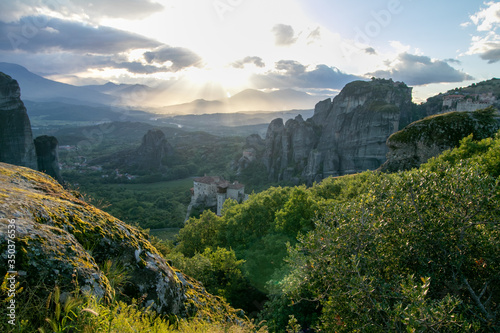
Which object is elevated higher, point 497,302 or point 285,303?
point 497,302

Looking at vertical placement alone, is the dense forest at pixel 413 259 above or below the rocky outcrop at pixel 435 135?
below

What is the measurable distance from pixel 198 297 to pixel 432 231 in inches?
276

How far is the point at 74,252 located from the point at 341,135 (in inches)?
4035

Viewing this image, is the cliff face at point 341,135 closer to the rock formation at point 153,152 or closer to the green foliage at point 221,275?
the rock formation at point 153,152

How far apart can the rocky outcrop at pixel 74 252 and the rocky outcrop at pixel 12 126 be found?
247ft

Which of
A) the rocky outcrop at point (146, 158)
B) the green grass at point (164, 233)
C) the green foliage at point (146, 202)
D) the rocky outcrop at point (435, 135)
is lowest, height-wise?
the green grass at point (164, 233)

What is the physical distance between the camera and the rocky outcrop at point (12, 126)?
2382 inches

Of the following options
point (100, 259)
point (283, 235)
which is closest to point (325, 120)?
point (283, 235)

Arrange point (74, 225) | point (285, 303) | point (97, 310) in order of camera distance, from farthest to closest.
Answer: point (285, 303)
point (74, 225)
point (97, 310)

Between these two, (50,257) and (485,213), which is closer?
(50,257)

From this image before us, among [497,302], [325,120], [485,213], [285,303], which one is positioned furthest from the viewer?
[325,120]

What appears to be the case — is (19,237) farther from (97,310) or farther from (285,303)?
(285,303)

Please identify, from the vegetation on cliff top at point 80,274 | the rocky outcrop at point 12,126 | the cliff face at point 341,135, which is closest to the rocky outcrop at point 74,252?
the vegetation on cliff top at point 80,274

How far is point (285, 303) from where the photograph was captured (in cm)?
1317
